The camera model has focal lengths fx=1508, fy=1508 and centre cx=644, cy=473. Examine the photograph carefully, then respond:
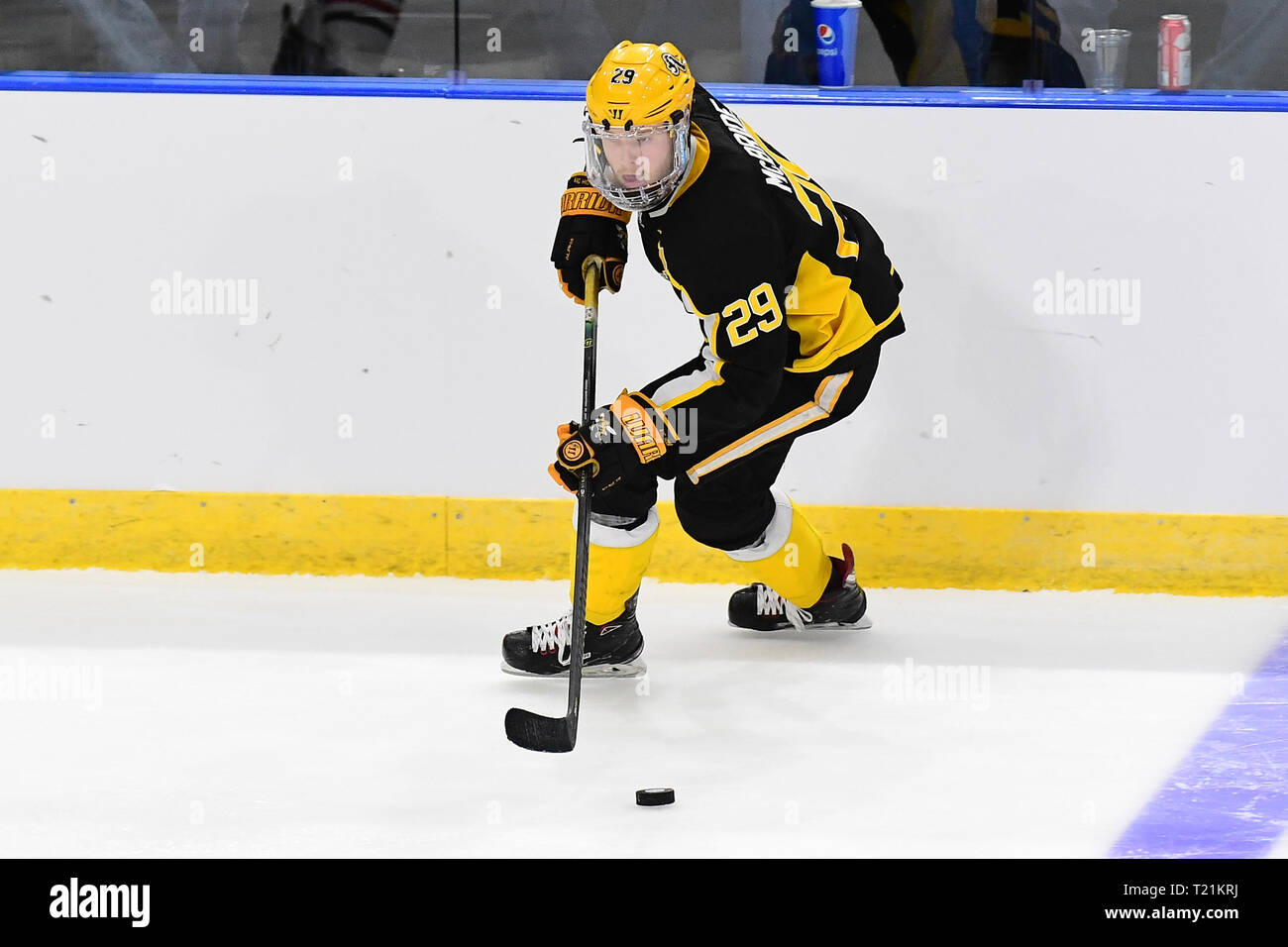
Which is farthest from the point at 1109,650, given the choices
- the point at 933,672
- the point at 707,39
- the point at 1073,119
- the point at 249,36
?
the point at 249,36

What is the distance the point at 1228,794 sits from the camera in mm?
2363

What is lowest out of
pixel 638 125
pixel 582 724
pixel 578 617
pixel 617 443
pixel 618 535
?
pixel 582 724

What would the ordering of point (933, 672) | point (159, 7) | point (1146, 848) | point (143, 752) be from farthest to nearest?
point (159, 7) → point (933, 672) → point (143, 752) → point (1146, 848)

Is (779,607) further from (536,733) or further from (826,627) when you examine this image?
(536,733)

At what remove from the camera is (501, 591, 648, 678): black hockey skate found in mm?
2920

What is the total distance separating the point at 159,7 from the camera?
3.59 metres

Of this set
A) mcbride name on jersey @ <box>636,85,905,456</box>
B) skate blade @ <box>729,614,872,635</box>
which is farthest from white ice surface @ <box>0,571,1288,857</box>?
mcbride name on jersey @ <box>636,85,905,456</box>

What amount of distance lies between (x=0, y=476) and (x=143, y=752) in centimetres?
134

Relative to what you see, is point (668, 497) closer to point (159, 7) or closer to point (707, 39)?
point (707, 39)

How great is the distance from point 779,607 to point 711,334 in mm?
910

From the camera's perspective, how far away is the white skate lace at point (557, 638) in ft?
9.56

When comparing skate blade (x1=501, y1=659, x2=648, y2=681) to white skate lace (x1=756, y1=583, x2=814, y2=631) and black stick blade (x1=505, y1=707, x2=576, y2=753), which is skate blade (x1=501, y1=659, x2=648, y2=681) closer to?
white skate lace (x1=756, y1=583, x2=814, y2=631)

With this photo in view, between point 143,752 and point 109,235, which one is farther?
point 109,235

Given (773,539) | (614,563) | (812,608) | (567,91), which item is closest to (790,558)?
(773,539)
